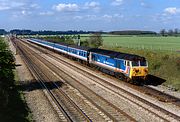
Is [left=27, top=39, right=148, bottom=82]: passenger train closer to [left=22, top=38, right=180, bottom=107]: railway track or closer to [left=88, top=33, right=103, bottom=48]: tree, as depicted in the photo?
[left=22, top=38, right=180, bottom=107]: railway track

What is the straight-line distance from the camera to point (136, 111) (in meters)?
22.1

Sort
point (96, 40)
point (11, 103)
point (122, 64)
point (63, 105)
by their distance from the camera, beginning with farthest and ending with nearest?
point (96, 40) → point (122, 64) → point (63, 105) → point (11, 103)

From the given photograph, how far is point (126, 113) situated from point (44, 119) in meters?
4.55

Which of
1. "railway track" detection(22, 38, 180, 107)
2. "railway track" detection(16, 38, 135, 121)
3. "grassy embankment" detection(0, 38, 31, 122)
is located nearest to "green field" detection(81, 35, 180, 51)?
"railway track" detection(22, 38, 180, 107)

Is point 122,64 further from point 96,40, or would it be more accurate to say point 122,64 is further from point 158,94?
point 96,40

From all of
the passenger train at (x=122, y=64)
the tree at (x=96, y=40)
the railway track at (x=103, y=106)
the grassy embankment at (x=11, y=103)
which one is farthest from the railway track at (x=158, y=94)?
the tree at (x=96, y=40)

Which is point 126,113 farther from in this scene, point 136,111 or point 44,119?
point 44,119

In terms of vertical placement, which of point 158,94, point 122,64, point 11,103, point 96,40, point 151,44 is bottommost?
point 151,44

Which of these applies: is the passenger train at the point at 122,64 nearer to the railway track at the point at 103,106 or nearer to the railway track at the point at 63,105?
the railway track at the point at 103,106

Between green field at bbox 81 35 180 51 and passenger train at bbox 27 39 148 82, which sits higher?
passenger train at bbox 27 39 148 82

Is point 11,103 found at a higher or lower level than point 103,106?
higher

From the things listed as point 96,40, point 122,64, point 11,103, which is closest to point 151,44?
point 96,40

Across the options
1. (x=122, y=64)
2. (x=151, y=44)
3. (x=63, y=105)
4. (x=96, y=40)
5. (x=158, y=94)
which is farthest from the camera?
(x=96, y=40)

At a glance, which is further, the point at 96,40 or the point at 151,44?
the point at 96,40
